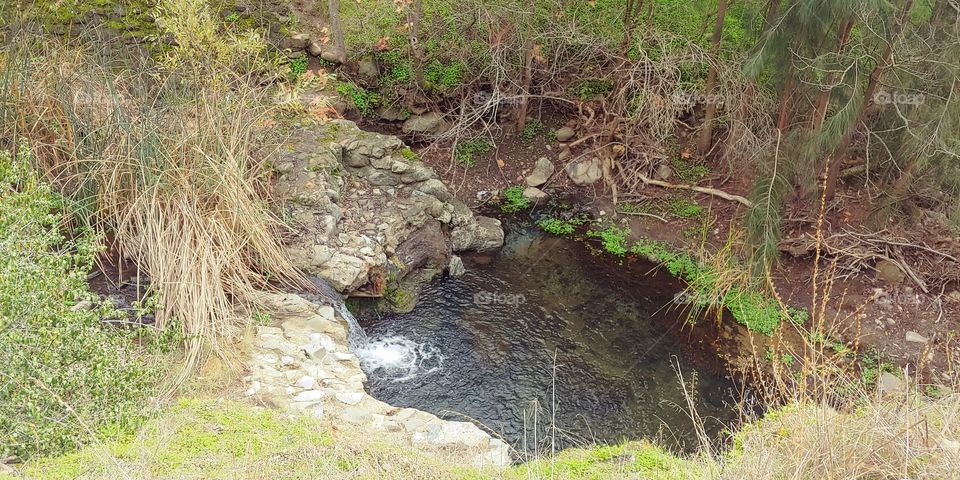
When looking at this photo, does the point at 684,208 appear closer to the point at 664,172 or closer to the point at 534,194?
the point at 664,172

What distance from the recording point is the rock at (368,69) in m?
8.55

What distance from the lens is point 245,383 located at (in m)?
4.31

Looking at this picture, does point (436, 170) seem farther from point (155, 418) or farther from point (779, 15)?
point (155, 418)

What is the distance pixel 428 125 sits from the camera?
845 cm

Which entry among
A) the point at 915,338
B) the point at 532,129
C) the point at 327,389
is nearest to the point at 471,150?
the point at 532,129

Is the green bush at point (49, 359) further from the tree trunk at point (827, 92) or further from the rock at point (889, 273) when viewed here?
the rock at point (889, 273)

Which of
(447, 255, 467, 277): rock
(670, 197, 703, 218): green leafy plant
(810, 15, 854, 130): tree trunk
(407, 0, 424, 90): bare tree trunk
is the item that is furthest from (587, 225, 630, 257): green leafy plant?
(407, 0, 424, 90): bare tree trunk

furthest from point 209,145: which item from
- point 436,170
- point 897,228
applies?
point 897,228

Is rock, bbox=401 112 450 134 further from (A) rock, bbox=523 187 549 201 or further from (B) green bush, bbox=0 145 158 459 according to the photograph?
(B) green bush, bbox=0 145 158 459

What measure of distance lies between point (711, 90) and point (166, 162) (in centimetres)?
582

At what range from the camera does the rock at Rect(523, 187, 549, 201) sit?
27.1 ft

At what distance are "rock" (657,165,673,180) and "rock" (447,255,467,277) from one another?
287 centimetres

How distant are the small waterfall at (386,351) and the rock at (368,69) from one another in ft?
12.2

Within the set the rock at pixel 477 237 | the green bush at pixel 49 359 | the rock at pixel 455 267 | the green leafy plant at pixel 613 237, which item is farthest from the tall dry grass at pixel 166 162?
the green leafy plant at pixel 613 237
